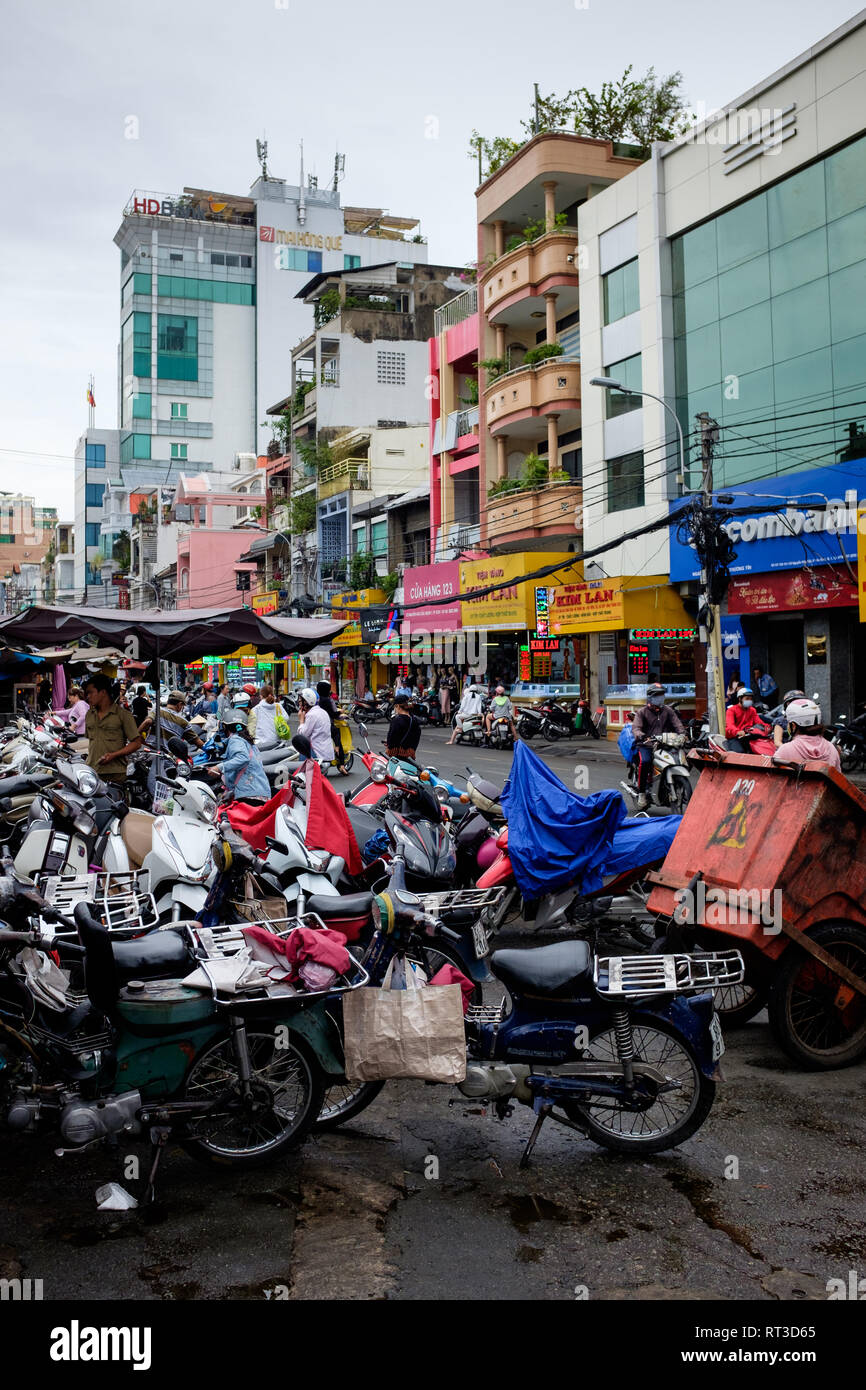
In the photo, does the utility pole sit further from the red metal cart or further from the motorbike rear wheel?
the motorbike rear wheel

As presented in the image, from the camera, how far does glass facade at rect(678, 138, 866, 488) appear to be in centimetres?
2184

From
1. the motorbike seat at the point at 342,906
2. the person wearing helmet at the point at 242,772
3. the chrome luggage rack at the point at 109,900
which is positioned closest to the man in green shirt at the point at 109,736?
the person wearing helmet at the point at 242,772

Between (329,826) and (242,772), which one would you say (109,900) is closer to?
(329,826)

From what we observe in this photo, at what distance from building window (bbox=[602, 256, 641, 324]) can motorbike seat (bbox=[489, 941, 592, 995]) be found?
87.0 ft

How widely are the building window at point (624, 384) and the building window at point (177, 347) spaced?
83.9 m

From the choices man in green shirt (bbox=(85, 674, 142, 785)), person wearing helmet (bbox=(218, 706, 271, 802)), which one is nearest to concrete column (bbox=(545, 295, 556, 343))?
man in green shirt (bbox=(85, 674, 142, 785))

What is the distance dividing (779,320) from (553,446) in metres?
9.26

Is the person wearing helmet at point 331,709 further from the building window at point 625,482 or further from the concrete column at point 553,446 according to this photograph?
the concrete column at point 553,446

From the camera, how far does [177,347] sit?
4107 inches

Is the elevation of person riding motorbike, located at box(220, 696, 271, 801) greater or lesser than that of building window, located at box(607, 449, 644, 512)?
lesser

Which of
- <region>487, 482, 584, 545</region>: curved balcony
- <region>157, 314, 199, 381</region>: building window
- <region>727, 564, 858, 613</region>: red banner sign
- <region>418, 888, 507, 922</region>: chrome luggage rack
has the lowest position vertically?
<region>418, 888, 507, 922</region>: chrome luggage rack

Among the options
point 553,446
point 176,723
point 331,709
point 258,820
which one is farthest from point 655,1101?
point 553,446
